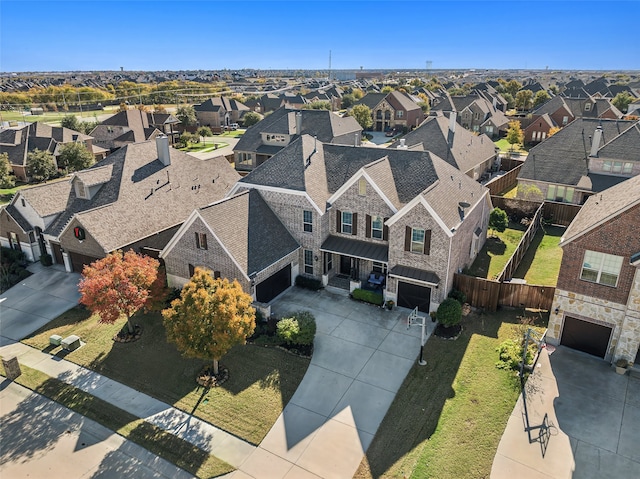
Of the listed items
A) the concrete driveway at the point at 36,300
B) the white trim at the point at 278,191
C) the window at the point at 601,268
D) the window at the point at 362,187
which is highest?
the window at the point at 362,187

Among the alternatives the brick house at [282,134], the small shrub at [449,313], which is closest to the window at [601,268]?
the small shrub at [449,313]

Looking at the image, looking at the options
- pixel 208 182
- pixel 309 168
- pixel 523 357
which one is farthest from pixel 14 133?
pixel 523 357

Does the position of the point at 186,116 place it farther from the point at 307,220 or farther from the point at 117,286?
the point at 117,286

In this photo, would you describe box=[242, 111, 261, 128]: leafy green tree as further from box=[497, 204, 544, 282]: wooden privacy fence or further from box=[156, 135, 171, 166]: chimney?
box=[497, 204, 544, 282]: wooden privacy fence

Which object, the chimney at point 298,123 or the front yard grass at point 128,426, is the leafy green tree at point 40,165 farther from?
the front yard grass at point 128,426

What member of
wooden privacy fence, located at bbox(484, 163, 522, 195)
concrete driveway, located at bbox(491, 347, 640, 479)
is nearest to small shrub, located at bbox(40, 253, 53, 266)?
concrete driveway, located at bbox(491, 347, 640, 479)

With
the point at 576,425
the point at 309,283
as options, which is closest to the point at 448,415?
the point at 576,425

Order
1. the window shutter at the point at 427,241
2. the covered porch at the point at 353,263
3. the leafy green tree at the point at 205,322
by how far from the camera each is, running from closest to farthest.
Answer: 1. the leafy green tree at the point at 205,322
2. the window shutter at the point at 427,241
3. the covered porch at the point at 353,263
